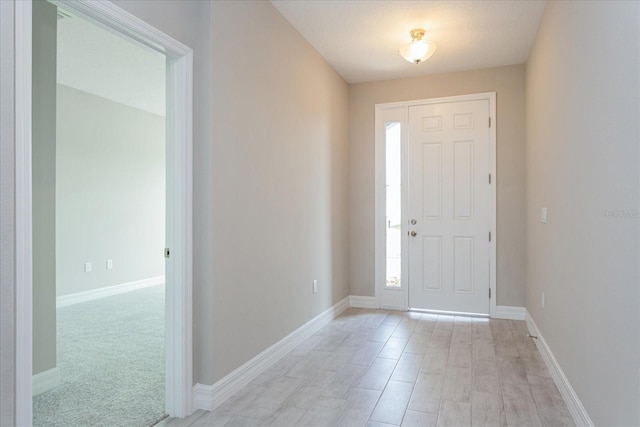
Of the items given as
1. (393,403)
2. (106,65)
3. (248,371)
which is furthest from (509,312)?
(106,65)

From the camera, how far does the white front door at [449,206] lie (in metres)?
4.42

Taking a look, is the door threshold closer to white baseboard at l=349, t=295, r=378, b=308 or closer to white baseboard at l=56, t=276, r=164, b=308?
white baseboard at l=349, t=295, r=378, b=308

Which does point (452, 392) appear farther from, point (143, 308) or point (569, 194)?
point (143, 308)

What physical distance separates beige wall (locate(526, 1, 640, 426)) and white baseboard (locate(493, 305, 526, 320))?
1.20 m

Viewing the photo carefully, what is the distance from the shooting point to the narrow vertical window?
4.74 m

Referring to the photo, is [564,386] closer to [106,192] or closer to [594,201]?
[594,201]

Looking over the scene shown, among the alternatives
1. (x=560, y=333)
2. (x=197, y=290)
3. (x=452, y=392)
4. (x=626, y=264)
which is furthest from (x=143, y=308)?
(x=626, y=264)

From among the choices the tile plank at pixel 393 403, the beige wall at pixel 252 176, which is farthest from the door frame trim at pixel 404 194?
the tile plank at pixel 393 403

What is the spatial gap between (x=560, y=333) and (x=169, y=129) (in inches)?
106

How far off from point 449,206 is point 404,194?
515mm

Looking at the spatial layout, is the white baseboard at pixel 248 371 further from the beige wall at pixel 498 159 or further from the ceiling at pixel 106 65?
the ceiling at pixel 106 65

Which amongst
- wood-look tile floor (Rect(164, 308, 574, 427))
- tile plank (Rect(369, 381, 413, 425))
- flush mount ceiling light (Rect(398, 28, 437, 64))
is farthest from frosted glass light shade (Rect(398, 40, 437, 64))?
tile plank (Rect(369, 381, 413, 425))

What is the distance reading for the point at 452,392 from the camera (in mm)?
2541

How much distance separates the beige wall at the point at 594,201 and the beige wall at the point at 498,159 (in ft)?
3.87
